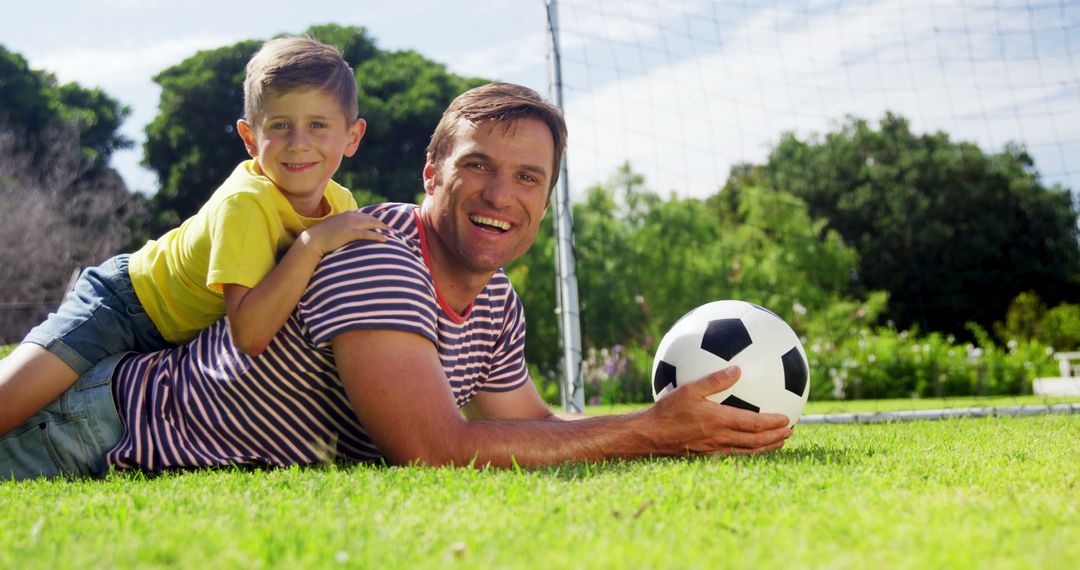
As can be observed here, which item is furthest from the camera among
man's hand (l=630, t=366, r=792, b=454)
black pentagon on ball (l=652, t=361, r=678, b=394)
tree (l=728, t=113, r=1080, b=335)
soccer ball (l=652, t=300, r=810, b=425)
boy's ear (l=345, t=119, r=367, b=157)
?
tree (l=728, t=113, r=1080, b=335)

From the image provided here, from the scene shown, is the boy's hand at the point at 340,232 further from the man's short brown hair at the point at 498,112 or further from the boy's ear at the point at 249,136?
the boy's ear at the point at 249,136

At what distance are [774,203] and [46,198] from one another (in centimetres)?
1848

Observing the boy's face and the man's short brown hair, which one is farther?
the boy's face

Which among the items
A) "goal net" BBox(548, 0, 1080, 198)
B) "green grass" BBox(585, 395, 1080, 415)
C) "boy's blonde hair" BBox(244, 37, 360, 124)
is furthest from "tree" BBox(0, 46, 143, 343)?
"boy's blonde hair" BBox(244, 37, 360, 124)

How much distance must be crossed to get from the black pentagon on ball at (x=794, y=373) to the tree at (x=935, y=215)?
27388 millimetres

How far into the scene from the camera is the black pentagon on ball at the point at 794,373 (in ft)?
11.6

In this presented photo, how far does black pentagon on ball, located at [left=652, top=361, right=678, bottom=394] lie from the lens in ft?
12.2

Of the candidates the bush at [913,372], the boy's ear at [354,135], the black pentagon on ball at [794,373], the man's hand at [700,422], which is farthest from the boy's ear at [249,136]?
the bush at [913,372]

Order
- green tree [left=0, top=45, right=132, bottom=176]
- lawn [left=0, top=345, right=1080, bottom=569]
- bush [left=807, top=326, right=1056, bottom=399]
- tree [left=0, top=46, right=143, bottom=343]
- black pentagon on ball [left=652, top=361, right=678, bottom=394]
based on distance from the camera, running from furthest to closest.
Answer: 1. green tree [left=0, top=45, right=132, bottom=176]
2. tree [left=0, top=46, right=143, bottom=343]
3. bush [left=807, top=326, right=1056, bottom=399]
4. black pentagon on ball [left=652, top=361, right=678, bottom=394]
5. lawn [left=0, top=345, right=1080, bottom=569]

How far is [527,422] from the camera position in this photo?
305 centimetres

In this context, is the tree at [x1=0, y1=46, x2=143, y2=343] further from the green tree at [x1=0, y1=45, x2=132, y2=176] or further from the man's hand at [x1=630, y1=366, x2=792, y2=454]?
the man's hand at [x1=630, y1=366, x2=792, y2=454]

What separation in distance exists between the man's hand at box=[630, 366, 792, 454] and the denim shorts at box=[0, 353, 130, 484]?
1.83 meters

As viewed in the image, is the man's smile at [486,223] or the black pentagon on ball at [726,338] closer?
the man's smile at [486,223]

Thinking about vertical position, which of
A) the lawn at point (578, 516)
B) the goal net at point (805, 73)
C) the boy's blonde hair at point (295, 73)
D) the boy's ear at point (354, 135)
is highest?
the goal net at point (805, 73)
